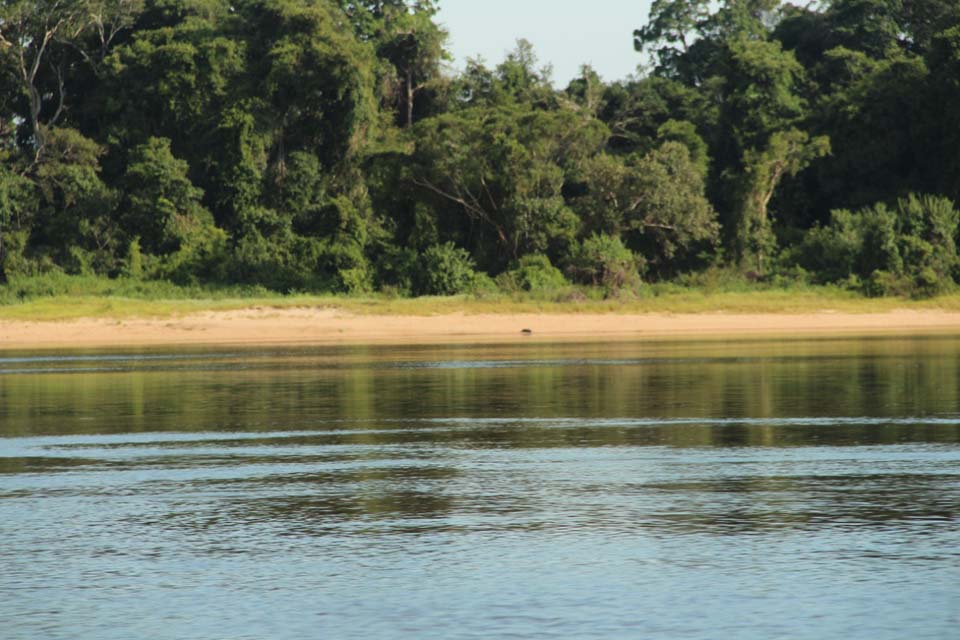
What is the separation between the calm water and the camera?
7.82 meters

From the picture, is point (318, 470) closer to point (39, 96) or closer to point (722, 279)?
point (722, 279)

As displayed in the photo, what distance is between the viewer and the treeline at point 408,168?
54.2m

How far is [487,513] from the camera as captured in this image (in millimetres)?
11039

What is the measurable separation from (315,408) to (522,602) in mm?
12493

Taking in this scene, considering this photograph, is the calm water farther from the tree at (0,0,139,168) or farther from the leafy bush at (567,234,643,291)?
the tree at (0,0,139,168)

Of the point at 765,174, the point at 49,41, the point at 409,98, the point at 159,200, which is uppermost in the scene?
the point at 49,41

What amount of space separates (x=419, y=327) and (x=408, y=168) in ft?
43.5

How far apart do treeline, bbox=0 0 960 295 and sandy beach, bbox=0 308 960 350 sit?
13.8 ft

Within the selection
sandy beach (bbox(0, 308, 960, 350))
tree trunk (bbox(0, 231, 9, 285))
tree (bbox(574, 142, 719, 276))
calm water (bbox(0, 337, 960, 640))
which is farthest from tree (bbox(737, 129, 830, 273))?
calm water (bbox(0, 337, 960, 640))

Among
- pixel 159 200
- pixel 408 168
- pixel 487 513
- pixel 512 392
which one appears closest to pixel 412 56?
pixel 408 168

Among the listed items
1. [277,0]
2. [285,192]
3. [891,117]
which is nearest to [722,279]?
[891,117]

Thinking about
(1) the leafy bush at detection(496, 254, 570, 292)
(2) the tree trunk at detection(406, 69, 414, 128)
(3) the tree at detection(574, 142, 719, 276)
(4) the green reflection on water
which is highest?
(2) the tree trunk at detection(406, 69, 414, 128)

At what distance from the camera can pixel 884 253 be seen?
2004 inches

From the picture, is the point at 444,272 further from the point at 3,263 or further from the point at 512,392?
the point at 512,392
